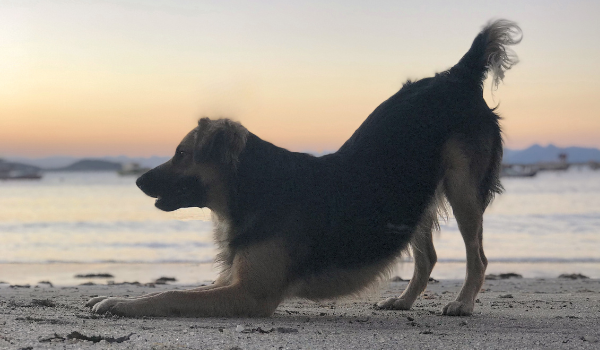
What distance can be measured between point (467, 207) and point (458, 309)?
951 millimetres

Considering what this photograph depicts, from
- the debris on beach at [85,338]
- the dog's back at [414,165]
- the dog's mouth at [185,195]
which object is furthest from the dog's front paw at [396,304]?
the debris on beach at [85,338]

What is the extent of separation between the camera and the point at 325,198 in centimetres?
502

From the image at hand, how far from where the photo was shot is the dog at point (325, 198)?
479 cm

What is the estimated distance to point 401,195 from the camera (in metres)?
5.23

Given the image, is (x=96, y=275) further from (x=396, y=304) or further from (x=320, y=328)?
(x=320, y=328)

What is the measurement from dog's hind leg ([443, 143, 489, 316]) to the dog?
0.01 metres

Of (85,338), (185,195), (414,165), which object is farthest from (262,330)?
(414,165)

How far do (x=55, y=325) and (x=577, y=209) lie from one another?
23.7 m

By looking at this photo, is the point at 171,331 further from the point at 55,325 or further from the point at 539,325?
the point at 539,325

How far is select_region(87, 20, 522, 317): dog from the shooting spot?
4793mm

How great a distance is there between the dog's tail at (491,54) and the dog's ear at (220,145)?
2351 millimetres

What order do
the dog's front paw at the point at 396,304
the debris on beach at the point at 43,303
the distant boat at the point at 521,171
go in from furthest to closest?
1. the distant boat at the point at 521,171
2. the dog's front paw at the point at 396,304
3. the debris on beach at the point at 43,303

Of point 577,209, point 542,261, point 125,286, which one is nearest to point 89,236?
point 125,286

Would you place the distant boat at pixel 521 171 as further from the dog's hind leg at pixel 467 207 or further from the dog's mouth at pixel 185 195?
the dog's mouth at pixel 185 195
